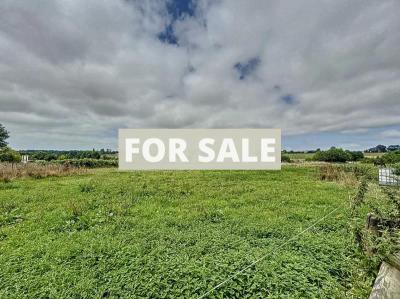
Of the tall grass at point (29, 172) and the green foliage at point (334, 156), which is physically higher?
the green foliage at point (334, 156)

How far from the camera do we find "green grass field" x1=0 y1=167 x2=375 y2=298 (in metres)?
2.56

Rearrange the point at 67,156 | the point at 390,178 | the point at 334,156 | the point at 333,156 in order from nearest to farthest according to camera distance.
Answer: the point at 390,178
the point at 334,156
the point at 333,156
the point at 67,156

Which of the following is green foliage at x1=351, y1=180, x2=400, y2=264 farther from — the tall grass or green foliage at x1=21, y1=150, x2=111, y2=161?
green foliage at x1=21, y1=150, x2=111, y2=161

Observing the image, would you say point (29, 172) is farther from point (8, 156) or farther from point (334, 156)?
point (334, 156)

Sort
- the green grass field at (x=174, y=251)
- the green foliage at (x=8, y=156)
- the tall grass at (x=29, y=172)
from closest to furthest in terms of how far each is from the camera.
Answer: the green grass field at (x=174, y=251) < the tall grass at (x=29, y=172) < the green foliage at (x=8, y=156)

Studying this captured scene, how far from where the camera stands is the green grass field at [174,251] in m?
2.56

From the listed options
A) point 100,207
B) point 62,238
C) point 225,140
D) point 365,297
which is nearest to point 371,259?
point 365,297

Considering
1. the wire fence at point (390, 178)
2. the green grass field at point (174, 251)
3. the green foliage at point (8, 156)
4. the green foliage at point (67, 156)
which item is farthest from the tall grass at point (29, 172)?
the green foliage at point (67, 156)

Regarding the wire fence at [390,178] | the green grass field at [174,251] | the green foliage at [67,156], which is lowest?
the green grass field at [174,251]

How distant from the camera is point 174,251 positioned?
333 cm

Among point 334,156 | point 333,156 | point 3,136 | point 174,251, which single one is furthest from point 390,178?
point 3,136

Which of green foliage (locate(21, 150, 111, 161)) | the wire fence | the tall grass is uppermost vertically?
green foliage (locate(21, 150, 111, 161))

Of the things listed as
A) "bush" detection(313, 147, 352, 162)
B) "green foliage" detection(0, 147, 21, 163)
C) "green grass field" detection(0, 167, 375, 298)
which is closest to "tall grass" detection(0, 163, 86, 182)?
"green grass field" detection(0, 167, 375, 298)

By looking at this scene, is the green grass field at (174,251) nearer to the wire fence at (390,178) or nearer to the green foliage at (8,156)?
the wire fence at (390,178)
